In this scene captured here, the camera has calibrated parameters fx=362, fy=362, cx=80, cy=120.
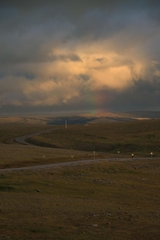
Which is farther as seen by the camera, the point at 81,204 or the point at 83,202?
the point at 83,202

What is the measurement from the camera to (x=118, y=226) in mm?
18297

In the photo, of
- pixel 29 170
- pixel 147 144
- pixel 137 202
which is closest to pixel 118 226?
pixel 137 202

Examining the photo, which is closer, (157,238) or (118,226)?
(157,238)

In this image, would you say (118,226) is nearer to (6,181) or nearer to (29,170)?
(6,181)

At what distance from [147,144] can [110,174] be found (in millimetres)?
52391

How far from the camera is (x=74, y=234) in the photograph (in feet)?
53.0

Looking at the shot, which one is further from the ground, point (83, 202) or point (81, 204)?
point (81, 204)

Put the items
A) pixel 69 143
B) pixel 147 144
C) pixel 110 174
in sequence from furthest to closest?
1. pixel 69 143
2. pixel 147 144
3. pixel 110 174

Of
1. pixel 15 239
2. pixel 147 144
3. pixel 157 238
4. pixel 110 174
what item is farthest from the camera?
pixel 147 144

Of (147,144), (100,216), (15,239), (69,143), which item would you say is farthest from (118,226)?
(69,143)

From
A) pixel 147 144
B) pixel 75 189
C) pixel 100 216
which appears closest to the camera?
pixel 100 216

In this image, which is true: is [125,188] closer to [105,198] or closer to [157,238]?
[105,198]

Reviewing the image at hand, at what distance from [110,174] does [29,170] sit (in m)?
10.1

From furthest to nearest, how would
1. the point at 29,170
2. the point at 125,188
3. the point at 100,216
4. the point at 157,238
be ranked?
the point at 29,170, the point at 125,188, the point at 100,216, the point at 157,238
